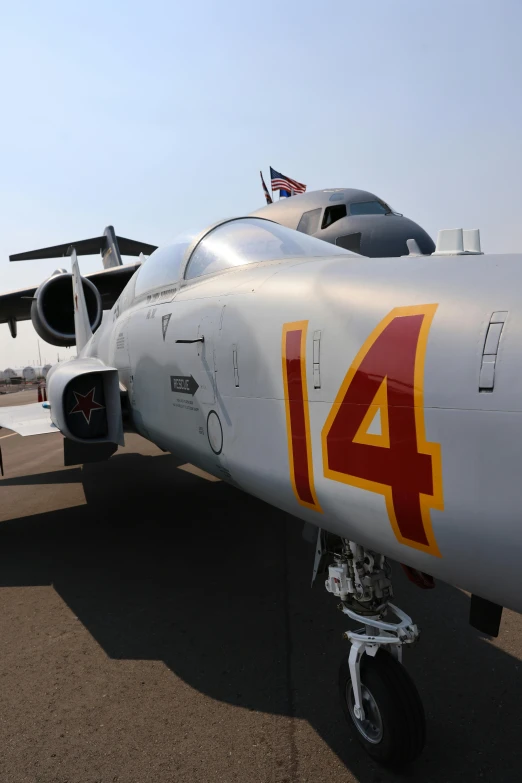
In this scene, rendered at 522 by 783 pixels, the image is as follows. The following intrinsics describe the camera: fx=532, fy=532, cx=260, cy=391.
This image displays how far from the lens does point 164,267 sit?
13.0 ft

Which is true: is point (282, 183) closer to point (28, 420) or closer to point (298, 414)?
point (28, 420)

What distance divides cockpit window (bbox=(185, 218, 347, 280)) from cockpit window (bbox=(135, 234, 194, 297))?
19cm

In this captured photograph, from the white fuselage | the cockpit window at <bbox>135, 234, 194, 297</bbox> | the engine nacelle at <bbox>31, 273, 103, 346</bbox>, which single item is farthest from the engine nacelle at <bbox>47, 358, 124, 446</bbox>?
the engine nacelle at <bbox>31, 273, 103, 346</bbox>

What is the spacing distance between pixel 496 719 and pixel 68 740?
6.57 ft

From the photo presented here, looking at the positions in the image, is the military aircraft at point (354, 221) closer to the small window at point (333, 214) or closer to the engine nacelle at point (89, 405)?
the small window at point (333, 214)

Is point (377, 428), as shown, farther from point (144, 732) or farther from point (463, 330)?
point (144, 732)

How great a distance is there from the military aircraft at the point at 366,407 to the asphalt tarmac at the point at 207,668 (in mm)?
323

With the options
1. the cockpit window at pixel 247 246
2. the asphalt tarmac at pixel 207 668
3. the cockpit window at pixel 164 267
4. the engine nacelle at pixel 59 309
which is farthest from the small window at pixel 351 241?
the cockpit window at pixel 247 246

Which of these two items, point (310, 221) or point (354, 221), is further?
point (310, 221)

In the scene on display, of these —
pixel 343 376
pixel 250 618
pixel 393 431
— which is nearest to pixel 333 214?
pixel 250 618

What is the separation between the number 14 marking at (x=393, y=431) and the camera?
1.55 m

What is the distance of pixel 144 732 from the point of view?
2500 mm

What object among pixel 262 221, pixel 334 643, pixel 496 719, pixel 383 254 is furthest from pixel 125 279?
pixel 496 719

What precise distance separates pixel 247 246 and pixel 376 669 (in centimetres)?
236
